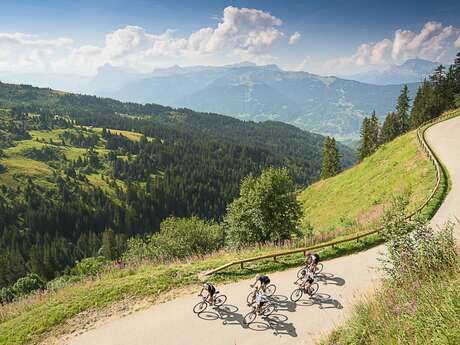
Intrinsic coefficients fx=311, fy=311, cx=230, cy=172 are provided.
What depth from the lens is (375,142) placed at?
10344 cm

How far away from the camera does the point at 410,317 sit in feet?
26.3

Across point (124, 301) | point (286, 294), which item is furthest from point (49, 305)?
point (286, 294)

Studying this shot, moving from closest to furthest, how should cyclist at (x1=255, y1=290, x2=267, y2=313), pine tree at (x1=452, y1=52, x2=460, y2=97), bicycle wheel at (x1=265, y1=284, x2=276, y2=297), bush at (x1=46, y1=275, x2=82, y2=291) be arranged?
cyclist at (x1=255, y1=290, x2=267, y2=313) → bicycle wheel at (x1=265, y1=284, x2=276, y2=297) → bush at (x1=46, y1=275, x2=82, y2=291) → pine tree at (x1=452, y1=52, x2=460, y2=97)

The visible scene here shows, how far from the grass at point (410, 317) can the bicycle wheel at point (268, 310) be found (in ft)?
18.6

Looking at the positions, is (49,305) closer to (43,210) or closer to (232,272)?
(232,272)

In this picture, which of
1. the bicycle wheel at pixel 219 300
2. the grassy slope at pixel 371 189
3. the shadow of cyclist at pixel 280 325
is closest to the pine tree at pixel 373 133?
the grassy slope at pixel 371 189

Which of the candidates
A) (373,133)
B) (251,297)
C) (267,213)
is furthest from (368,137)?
(251,297)

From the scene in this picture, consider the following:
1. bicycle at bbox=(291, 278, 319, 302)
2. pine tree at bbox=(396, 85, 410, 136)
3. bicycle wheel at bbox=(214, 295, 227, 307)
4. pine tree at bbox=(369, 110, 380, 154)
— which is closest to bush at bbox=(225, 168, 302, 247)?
bicycle at bbox=(291, 278, 319, 302)

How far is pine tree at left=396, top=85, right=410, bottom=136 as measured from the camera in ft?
321

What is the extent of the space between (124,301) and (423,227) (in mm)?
17738

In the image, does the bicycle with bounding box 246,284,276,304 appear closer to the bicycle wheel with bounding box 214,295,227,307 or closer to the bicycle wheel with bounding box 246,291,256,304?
the bicycle wheel with bounding box 246,291,256,304

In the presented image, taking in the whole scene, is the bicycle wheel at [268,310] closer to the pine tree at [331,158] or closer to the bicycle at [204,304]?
the bicycle at [204,304]

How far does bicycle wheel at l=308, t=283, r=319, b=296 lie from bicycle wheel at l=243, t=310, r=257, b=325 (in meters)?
3.75

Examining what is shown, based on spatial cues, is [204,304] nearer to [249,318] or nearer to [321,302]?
[249,318]
